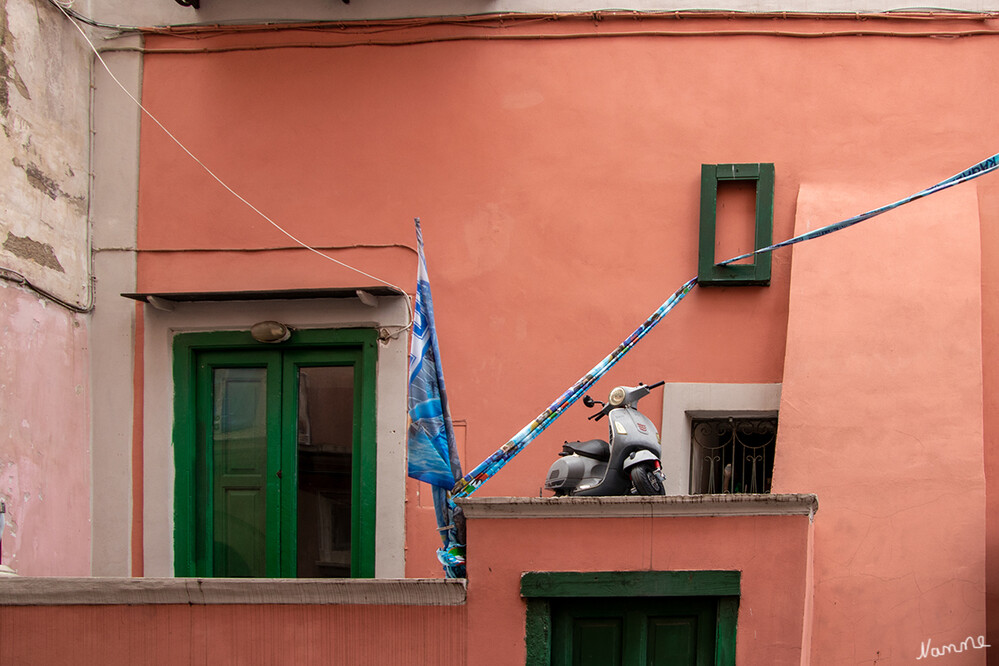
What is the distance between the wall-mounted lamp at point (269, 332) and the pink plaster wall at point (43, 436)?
1.20 m

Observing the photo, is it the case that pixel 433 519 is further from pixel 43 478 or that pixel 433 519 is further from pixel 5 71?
pixel 5 71

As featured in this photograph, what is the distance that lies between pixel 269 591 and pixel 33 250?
304cm

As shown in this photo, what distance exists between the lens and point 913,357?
22.5 ft

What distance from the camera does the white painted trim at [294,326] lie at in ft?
23.6

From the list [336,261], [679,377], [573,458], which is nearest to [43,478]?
[336,261]

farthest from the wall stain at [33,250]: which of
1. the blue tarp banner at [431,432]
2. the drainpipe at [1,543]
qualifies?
the blue tarp banner at [431,432]

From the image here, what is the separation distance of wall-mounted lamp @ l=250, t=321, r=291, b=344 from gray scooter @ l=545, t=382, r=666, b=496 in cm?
225

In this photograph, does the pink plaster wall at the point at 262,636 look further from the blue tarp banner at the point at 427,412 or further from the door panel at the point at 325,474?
the door panel at the point at 325,474

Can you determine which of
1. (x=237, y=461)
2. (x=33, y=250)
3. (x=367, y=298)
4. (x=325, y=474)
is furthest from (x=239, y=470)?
(x=33, y=250)

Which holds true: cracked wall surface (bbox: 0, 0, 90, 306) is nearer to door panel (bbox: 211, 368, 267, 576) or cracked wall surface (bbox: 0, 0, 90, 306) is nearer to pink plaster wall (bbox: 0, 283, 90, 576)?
pink plaster wall (bbox: 0, 283, 90, 576)

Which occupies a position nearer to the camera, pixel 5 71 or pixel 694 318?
pixel 5 71

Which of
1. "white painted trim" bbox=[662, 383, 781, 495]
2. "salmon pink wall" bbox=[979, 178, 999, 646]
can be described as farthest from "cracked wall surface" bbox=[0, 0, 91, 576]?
"salmon pink wall" bbox=[979, 178, 999, 646]

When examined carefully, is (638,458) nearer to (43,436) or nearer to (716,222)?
(716,222)

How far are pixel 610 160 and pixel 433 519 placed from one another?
2.61 m
